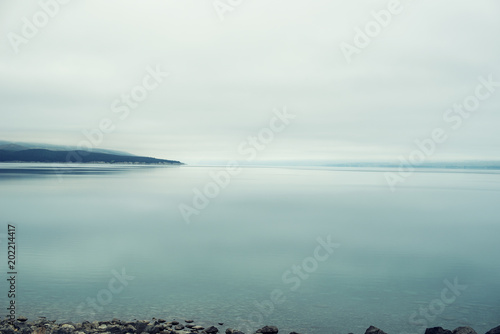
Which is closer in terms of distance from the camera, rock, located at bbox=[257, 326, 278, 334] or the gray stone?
the gray stone

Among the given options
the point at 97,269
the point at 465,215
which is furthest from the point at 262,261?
the point at 465,215

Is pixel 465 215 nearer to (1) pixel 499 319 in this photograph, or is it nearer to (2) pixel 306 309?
(1) pixel 499 319

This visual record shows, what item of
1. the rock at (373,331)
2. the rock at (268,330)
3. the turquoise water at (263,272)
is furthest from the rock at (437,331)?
the rock at (268,330)

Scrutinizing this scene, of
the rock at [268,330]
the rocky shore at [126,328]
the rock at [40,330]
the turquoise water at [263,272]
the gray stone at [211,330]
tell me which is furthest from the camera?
the turquoise water at [263,272]

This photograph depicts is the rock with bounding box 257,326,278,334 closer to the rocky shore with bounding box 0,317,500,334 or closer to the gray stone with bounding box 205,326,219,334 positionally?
the rocky shore with bounding box 0,317,500,334

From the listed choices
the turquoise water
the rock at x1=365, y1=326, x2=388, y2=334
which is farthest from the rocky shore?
the turquoise water

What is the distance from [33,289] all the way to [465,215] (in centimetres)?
3927

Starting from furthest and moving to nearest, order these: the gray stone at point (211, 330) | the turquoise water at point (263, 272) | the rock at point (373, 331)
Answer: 1. the turquoise water at point (263, 272)
2. the gray stone at point (211, 330)
3. the rock at point (373, 331)

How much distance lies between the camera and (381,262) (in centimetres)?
1911

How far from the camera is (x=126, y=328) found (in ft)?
34.8

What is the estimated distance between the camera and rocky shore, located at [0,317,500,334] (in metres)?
10.1

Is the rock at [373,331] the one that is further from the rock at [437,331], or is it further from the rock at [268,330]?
the rock at [268,330]

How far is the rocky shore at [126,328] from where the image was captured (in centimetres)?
1014

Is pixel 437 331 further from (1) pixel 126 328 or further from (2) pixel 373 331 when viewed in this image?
(1) pixel 126 328
